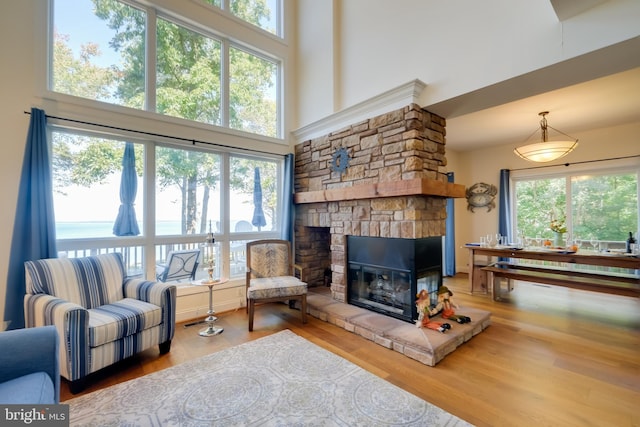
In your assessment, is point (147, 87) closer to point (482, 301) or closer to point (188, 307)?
point (188, 307)

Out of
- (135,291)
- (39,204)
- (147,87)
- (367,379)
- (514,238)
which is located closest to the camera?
(367,379)

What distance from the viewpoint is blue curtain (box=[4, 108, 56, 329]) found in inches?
98.5

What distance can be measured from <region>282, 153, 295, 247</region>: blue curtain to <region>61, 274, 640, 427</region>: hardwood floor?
3.85 feet

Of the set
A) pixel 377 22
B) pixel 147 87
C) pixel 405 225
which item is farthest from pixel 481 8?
pixel 147 87

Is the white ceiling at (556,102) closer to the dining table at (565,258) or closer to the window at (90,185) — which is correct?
the dining table at (565,258)

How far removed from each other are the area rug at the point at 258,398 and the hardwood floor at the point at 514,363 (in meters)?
0.18

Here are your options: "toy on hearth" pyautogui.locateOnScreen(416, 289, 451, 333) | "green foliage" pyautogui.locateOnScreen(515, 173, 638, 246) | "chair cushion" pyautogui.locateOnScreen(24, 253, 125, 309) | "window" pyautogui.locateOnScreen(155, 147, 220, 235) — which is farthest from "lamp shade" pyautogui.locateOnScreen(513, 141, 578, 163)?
"chair cushion" pyautogui.locateOnScreen(24, 253, 125, 309)

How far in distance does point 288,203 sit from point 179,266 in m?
1.76

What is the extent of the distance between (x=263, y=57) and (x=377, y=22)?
1.89 meters

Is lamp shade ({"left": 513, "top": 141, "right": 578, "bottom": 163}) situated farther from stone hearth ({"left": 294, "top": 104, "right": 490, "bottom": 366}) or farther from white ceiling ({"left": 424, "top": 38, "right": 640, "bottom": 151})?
stone hearth ({"left": 294, "top": 104, "right": 490, "bottom": 366})

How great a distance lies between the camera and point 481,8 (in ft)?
8.46

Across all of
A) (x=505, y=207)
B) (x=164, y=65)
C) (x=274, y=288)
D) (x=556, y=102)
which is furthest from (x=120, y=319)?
(x=505, y=207)

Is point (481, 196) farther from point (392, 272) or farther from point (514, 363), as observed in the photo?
point (514, 363)

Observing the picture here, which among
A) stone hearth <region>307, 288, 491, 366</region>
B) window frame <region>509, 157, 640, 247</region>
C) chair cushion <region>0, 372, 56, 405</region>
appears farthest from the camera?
window frame <region>509, 157, 640, 247</region>
